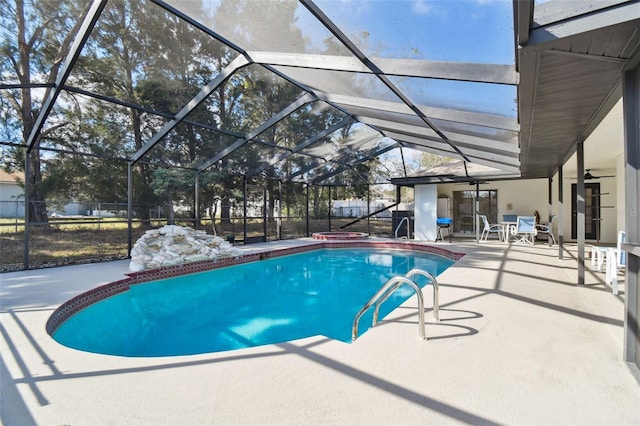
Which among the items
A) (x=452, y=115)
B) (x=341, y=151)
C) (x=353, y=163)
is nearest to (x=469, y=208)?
(x=353, y=163)

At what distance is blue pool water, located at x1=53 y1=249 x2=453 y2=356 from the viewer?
3973 mm

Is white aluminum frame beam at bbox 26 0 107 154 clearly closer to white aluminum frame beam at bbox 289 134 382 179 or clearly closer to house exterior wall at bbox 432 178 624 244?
white aluminum frame beam at bbox 289 134 382 179

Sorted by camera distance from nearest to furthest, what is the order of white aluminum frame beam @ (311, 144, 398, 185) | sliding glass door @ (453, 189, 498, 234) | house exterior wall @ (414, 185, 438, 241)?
white aluminum frame beam @ (311, 144, 398, 185) → house exterior wall @ (414, 185, 438, 241) → sliding glass door @ (453, 189, 498, 234)

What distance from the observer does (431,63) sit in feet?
11.4

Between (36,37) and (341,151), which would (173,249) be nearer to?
(36,37)

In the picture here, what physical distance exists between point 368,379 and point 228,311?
12.1 ft

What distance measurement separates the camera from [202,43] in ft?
17.7

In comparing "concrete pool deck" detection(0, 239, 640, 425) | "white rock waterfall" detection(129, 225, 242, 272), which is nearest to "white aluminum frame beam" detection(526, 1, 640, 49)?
"concrete pool deck" detection(0, 239, 640, 425)

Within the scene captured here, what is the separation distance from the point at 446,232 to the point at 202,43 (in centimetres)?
1133

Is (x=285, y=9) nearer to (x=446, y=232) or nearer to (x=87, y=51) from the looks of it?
(x=87, y=51)

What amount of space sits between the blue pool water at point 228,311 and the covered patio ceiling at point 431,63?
2645 millimetres

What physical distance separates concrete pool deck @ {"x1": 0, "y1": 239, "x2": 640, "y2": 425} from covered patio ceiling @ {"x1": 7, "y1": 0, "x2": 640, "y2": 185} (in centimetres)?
217

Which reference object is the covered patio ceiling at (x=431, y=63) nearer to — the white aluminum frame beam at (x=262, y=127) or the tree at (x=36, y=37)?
the white aluminum frame beam at (x=262, y=127)

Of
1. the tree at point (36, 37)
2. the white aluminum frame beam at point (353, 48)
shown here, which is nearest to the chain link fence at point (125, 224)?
the tree at point (36, 37)
